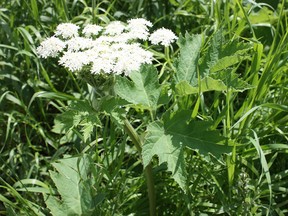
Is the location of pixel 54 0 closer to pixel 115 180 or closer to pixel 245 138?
pixel 115 180

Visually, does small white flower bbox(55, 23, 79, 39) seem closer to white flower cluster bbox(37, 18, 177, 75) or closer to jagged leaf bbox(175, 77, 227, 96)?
white flower cluster bbox(37, 18, 177, 75)

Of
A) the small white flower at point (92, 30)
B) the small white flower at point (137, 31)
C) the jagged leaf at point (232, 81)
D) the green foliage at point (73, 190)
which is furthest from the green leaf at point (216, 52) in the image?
the green foliage at point (73, 190)

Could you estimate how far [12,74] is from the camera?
2.94 meters

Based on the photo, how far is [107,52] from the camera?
1.86 m

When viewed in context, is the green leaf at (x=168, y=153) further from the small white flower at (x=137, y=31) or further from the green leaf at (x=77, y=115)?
the small white flower at (x=137, y=31)

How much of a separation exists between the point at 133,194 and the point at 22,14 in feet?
4.63

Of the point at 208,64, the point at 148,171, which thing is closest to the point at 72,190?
the point at 148,171

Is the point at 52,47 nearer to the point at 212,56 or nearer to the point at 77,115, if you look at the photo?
the point at 77,115

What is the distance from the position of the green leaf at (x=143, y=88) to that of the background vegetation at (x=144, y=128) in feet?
0.38

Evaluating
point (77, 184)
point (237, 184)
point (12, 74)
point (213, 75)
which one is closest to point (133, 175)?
point (77, 184)

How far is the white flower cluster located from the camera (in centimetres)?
178

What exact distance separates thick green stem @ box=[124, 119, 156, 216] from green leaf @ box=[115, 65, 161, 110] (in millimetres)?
88

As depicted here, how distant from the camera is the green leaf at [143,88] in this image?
6.24 ft

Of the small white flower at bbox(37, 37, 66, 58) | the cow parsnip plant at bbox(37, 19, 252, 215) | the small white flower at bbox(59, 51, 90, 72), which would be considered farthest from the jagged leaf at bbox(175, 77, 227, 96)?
the small white flower at bbox(37, 37, 66, 58)
